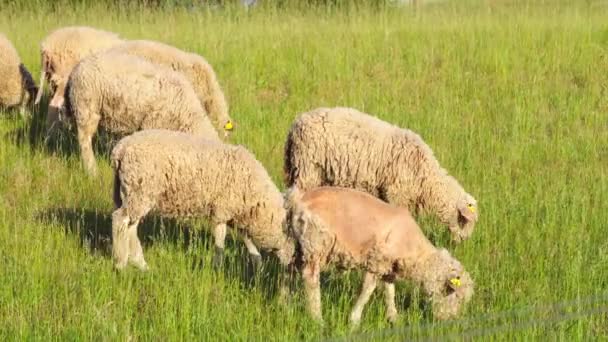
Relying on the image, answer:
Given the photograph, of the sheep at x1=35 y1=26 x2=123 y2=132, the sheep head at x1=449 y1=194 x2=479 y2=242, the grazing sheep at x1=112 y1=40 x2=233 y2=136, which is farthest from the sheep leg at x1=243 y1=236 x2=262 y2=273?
the sheep at x1=35 y1=26 x2=123 y2=132

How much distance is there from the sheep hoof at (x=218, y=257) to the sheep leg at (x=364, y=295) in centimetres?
116

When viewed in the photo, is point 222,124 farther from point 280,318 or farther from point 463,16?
point 463,16

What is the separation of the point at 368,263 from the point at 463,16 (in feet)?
34.9

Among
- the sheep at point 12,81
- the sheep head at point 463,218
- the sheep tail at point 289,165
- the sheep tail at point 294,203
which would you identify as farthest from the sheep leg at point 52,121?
the sheep tail at point 294,203

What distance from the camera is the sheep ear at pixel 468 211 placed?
295 inches

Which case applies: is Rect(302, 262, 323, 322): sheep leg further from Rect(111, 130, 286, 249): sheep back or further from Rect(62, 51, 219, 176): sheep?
Rect(62, 51, 219, 176): sheep

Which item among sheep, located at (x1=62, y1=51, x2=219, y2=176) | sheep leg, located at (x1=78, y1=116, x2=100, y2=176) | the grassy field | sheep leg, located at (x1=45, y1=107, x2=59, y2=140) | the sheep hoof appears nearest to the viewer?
the grassy field

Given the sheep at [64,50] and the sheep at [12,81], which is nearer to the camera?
the sheep at [64,50]

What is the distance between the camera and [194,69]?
989 cm

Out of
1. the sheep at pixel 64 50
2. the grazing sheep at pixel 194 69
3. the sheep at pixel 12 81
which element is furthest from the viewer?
the sheep at pixel 12 81

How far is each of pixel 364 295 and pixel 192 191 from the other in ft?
4.88

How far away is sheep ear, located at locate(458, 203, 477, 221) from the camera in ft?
24.6

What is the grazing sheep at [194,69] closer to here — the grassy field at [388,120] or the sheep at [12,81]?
the grassy field at [388,120]

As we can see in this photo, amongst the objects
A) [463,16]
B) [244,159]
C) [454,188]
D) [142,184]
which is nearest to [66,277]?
[142,184]
